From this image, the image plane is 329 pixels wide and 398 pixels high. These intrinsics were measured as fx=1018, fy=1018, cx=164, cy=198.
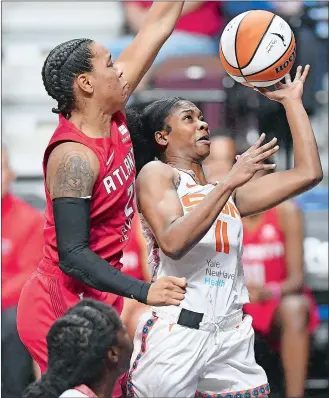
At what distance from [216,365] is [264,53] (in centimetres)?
124

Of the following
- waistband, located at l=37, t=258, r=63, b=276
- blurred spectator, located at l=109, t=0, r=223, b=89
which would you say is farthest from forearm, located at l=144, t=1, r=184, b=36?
blurred spectator, located at l=109, t=0, r=223, b=89

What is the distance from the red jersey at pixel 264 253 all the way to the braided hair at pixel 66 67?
8.79 ft

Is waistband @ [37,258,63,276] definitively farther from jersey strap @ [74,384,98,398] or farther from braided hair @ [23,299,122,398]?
jersey strap @ [74,384,98,398]

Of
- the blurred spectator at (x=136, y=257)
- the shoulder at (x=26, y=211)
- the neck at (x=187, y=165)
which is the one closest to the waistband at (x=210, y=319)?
the neck at (x=187, y=165)

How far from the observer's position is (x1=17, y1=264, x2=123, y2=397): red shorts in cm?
372

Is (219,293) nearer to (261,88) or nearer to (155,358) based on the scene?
(155,358)

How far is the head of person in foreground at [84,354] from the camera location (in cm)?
308

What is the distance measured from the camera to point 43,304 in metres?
3.75

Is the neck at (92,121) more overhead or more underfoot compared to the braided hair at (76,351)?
more overhead

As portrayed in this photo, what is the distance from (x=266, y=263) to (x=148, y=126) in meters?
2.36

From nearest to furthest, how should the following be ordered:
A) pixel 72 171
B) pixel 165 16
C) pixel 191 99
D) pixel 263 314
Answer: pixel 72 171 < pixel 165 16 < pixel 263 314 < pixel 191 99

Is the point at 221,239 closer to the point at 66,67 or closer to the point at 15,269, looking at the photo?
the point at 66,67

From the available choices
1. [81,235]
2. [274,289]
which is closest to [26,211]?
[274,289]

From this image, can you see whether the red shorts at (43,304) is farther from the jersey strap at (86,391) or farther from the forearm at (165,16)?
the forearm at (165,16)
